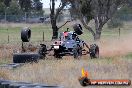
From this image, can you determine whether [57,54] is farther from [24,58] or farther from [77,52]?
[24,58]

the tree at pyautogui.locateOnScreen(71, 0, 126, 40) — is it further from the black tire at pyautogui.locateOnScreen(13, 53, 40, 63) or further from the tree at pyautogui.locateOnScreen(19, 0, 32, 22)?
the tree at pyautogui.locateOnScreen(19, 0, 32, 22)

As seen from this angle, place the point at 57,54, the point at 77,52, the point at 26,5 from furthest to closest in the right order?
the point at 26,5, the point at 57,54, the point at 77,52

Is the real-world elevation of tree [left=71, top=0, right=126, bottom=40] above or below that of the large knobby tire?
above

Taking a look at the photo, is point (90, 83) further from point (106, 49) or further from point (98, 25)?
point (98, 25)

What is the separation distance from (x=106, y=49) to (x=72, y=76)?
17187 millimetres

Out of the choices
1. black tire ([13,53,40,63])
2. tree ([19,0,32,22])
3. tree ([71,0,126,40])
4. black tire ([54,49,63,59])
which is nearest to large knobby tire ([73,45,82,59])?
black tire ([54,49,63,59])

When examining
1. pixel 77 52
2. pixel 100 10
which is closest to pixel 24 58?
pixel 77 52

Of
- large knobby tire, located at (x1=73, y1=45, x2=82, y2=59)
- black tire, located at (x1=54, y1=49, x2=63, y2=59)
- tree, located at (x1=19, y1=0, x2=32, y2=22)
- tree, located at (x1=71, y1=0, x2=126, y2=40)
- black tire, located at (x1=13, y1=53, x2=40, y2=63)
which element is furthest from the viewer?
tree, located at (x1=19, y1=0, x2=32, y2=22)

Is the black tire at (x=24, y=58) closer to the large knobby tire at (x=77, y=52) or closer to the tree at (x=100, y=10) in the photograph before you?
the large knobby tire at (x=77, y=52)

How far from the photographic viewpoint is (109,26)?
82.9 metres

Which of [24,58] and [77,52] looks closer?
[24,58]

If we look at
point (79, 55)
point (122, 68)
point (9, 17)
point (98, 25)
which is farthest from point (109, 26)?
point (122, 68)

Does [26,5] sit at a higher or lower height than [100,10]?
higher

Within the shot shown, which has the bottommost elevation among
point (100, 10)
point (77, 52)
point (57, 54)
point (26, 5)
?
point (57, 54)
